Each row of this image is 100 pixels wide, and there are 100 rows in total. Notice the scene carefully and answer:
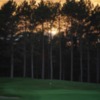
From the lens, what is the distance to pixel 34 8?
5822cm

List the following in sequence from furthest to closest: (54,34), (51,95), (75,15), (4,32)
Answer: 1. (54,34)
2. (75,15)
3. (4,32)
4. (51,95)

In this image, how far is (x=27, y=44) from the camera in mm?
61719

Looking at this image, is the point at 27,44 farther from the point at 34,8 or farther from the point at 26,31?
the point at 34,8

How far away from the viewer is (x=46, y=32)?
206ft

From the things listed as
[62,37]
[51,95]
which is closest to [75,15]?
[62,37]

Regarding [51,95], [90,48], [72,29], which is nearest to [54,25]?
[72,29]

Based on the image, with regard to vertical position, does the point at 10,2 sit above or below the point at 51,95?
above

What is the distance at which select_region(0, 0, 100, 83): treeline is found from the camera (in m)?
56.3

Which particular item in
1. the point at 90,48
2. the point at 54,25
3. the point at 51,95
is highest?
the point at 54,25

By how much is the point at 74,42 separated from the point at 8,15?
593 inches

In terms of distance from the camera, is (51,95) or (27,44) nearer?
(51,95)

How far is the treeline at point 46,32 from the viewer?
56281 mm

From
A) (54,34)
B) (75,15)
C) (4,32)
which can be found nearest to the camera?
(4,32)

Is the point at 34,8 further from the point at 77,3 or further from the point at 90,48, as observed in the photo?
the point at 90,48
